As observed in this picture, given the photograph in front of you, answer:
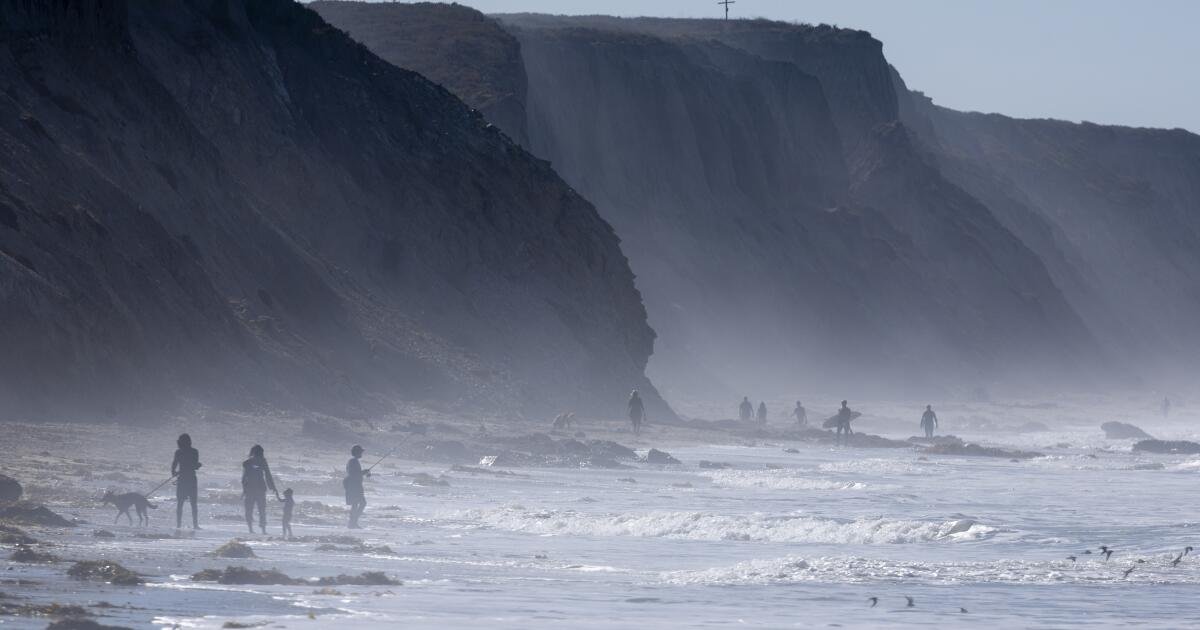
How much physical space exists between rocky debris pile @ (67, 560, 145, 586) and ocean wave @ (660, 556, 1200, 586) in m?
5.16

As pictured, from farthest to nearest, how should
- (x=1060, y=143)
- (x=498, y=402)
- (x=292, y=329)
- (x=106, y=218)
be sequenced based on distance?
(x=1060, y=143) → (x=498, y=402) → (x=292, y=329) → (x=106, y=218)

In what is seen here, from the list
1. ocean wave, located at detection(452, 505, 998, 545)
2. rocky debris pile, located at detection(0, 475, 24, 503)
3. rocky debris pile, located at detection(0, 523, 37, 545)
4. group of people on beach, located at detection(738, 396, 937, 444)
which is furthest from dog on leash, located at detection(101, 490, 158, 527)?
group of people on beach, located at detection(738, 396, 937, 444)

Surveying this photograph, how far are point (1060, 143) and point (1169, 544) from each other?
11716 centimetres

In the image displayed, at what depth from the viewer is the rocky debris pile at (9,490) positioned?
698 inches

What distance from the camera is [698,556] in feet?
60.5

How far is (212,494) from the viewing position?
21578 mm

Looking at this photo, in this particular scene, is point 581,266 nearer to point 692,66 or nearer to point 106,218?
point 106,218

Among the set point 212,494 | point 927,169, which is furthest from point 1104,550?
point 927,169

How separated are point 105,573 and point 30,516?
3.70 meters

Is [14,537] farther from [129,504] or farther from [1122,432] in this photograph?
[1122,432]

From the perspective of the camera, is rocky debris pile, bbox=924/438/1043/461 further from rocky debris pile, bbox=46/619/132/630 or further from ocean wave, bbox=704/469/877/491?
rocky debris pile, bbox=46/619/132/630

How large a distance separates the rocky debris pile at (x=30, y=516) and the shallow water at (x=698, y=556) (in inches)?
19.3

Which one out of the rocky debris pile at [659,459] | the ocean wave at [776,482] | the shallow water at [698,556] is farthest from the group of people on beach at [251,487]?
the rocky debris pile at [659,459]

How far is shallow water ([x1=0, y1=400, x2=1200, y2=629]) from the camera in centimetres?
1351
